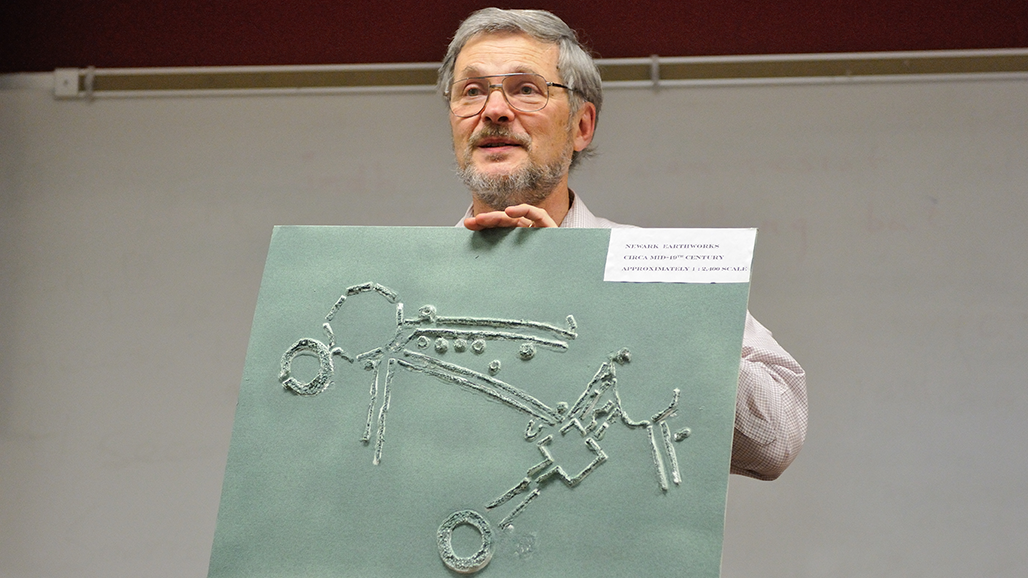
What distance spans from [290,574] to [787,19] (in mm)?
1806

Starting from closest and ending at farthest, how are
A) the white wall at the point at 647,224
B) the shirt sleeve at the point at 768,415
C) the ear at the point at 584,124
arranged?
the shirt sleeve at the point at 768,415
the ear at the point at 584,124
the white wall at the point at 647,224

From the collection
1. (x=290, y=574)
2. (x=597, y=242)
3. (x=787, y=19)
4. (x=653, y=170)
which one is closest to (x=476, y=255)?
(x=597, y=242)

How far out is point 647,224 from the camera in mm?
2318

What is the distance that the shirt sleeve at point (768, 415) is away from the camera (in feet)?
3.55

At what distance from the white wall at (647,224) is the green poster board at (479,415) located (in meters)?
1.30

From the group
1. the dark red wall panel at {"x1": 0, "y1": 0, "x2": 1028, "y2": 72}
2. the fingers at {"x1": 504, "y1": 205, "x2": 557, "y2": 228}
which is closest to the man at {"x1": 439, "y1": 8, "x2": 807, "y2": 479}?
the fingers at {"x1": 504, "y1": 205, "x2": 557, "y2": 228}

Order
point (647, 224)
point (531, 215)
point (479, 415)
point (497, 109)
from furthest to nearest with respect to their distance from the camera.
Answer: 1. point (647, 224)
2. point (497, 109)
3. point (531, 215)
4. point (479, 415)

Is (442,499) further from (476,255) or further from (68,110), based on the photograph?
(68,110)

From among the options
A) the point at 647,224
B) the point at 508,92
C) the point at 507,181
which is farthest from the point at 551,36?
the point at 647,224

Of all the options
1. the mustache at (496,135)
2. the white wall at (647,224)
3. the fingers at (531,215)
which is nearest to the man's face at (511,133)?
the mustache at (496,135)

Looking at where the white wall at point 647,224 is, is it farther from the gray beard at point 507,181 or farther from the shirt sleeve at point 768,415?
the shirt sleeve at point 768,415

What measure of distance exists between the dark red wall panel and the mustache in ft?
3.47

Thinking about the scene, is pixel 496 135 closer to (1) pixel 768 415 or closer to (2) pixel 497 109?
(2) pixel 497 109

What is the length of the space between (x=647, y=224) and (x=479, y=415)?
139 centimetres
